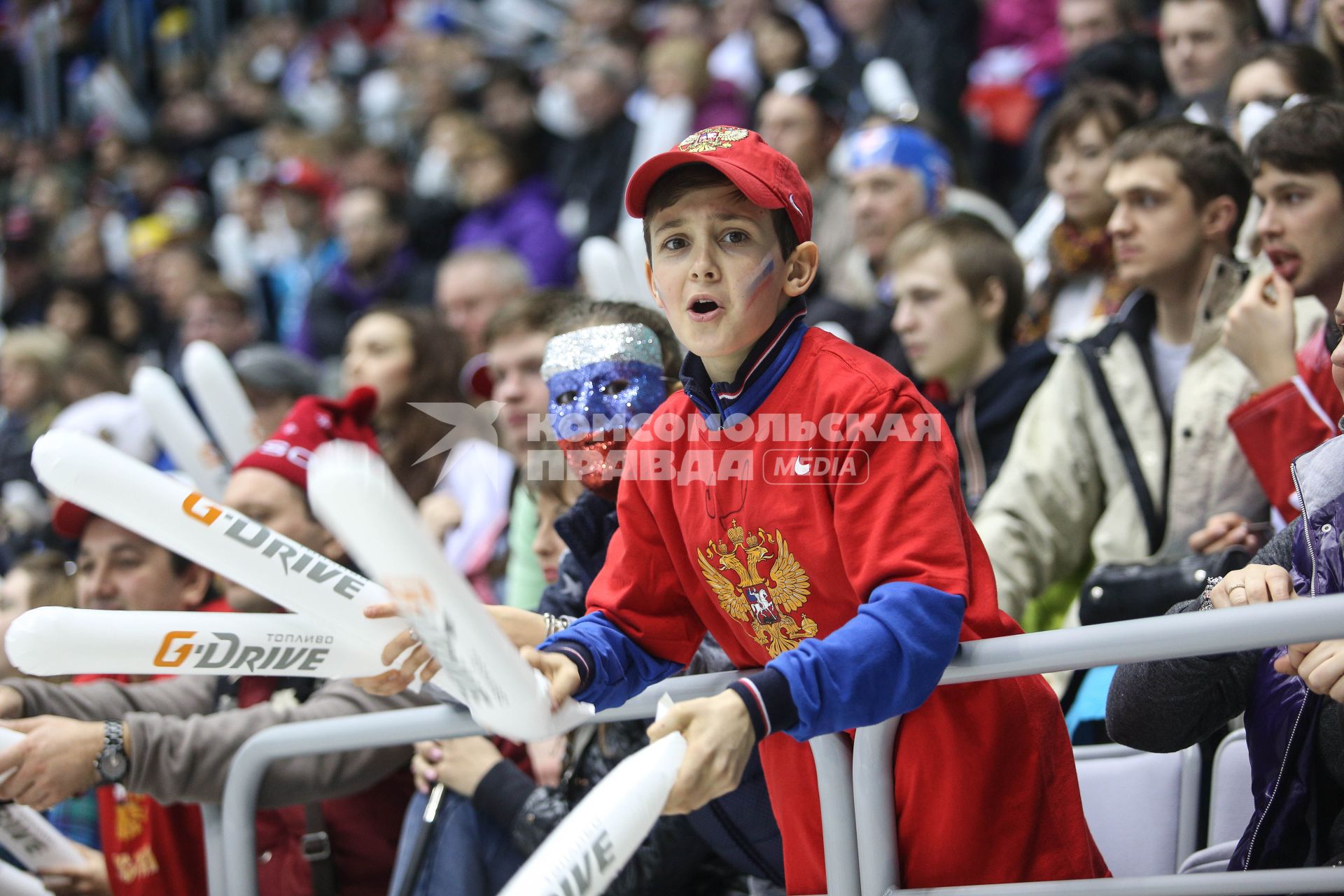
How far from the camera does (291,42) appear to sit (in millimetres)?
11828

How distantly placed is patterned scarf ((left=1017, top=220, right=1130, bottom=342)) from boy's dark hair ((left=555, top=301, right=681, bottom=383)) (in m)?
1.71

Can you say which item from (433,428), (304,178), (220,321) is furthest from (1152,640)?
(304,178)

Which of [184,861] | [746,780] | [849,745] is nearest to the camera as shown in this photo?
[849,745]

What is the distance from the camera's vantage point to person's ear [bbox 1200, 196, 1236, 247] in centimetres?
355

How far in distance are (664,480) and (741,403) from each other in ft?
0.59

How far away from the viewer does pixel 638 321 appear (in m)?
2.87

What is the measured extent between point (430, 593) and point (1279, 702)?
4.42ft

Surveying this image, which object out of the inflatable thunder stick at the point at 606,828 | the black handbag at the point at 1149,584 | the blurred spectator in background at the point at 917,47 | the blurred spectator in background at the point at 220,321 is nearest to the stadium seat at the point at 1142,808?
the black handbag at the point at 1149,584

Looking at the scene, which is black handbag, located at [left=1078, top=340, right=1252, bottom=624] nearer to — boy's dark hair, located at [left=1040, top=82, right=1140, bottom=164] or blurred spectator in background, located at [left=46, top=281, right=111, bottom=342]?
boy's dark hair, located at [left=1040, top=82, right=1140, bottom=164]

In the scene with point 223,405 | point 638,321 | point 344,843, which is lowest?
point 344,843

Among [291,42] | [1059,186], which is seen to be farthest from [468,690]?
[291,42]

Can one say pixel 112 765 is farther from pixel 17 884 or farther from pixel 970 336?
pixel 970 336

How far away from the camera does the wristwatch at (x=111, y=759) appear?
2.68m

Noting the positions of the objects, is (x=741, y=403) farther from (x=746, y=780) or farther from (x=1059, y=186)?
(x=1059, y=186)
